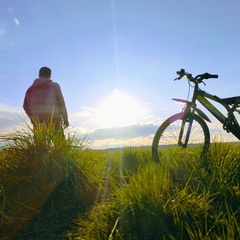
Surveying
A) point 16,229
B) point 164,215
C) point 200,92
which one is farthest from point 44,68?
point 164,215

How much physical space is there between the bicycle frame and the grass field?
771mm

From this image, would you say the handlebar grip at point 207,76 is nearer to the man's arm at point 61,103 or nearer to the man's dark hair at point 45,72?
the man's arm at point 61,103

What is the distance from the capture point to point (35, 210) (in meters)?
4.06

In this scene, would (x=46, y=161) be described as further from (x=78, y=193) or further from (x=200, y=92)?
(x=200, y=92)

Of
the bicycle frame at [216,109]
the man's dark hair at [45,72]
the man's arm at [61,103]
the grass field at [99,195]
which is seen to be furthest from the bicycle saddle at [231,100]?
the man's dark hair at [45,72]

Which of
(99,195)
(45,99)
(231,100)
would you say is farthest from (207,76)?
(45,99)

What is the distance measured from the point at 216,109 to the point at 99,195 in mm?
2853

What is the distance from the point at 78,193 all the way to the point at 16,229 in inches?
43.5

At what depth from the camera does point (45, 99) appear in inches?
271

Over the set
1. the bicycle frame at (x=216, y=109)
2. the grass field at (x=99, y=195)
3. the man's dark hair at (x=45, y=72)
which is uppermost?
the man's dark hair at (x=45, y=72)

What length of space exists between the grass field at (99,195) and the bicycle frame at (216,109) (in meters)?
0.77

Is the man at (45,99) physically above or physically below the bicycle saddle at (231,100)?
above

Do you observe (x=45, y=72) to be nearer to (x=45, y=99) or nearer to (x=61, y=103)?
(x=45, y=99)

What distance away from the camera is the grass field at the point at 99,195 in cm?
291
